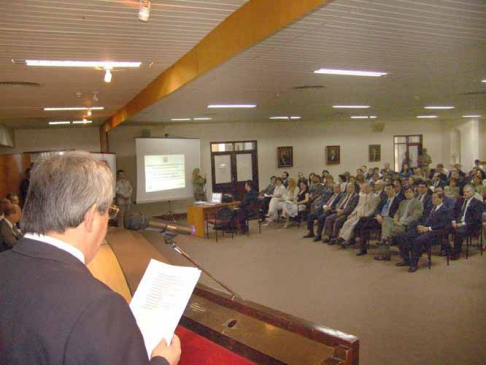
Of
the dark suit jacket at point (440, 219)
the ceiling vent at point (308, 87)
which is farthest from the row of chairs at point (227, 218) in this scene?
the dark suit jacket at point (440, 219)

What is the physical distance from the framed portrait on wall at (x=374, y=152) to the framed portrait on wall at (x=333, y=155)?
1.58 meters

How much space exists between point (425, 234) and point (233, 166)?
8.02 m

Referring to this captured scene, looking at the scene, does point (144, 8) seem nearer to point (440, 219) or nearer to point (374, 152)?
point (440, 219)

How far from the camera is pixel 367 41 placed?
3416 mm

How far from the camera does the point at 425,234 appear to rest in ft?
18.2

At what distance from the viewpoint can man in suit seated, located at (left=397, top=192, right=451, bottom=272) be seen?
550cm

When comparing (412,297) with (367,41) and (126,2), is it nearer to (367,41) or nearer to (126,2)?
(367,41)

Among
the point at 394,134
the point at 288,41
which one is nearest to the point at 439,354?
the point at 288,41

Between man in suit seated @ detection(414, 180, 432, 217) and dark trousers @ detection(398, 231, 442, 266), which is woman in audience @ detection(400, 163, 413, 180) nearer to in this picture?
man in suit seated @ detection(414, 180, 432, 217)

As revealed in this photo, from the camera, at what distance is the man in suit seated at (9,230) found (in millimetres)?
4426

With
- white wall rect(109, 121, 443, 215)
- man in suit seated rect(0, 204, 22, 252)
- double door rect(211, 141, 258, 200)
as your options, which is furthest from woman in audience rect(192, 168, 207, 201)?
man in suit seated rect(0, 204, 22, 252)

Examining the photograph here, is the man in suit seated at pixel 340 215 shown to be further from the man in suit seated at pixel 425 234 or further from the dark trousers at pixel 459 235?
the dark trousers at pixel 459 235

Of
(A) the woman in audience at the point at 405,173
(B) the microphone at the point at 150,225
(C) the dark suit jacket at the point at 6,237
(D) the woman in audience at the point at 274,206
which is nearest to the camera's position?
(B) the microphone at the point at 150,225

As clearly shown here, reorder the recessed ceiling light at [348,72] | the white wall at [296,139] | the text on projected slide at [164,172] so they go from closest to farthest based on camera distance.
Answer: the recessed ceiling light at [348,72] → the text on projected slide at [164,172] → the white wall at [296,139]
